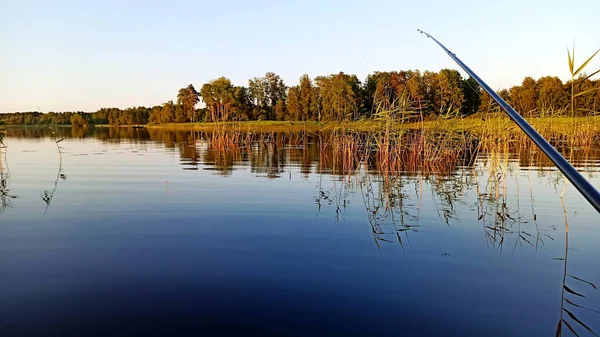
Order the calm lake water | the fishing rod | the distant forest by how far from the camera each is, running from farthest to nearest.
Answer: the distant forest → the calm lake water → the fishing rod

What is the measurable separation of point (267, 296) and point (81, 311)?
160cm

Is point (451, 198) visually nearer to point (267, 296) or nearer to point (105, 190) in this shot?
point (267, 296)

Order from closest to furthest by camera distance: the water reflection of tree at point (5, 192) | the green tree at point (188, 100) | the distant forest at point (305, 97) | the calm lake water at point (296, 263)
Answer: the calm lake water at point (296, 263) < the water reflection of tree at point (5, 192) < the distant forest at point (305, 97) < the green tree at point (188, 100)

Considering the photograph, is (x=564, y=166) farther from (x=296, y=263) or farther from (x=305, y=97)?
(x=305, y=97)

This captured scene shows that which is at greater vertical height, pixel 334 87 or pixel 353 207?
pixel 334 87

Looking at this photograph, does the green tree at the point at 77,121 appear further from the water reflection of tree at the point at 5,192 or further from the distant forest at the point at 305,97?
the water reflection of tree at the point at 5,192

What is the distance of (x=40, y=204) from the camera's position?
7.79 m

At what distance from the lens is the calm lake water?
3283mm

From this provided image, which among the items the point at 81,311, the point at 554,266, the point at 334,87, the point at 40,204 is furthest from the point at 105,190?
the point at 334,87

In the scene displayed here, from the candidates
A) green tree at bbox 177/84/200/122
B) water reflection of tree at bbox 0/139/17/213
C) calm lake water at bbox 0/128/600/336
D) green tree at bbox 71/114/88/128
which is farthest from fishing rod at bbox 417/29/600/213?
green tree at bbox 71/114/88/128

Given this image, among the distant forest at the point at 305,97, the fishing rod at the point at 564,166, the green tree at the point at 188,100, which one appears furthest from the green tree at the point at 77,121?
the fishing rod at the point at 564,166

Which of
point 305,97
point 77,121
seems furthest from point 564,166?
point 77,121

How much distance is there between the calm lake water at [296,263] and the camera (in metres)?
3.28

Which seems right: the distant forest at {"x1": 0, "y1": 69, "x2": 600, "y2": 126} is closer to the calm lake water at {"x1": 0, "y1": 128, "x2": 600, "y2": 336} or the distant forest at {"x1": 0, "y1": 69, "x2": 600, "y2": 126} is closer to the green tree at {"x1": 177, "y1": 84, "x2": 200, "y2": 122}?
the green tree at {"x1": 177, "y1": 84, "x2": 200, "y2": 122}
